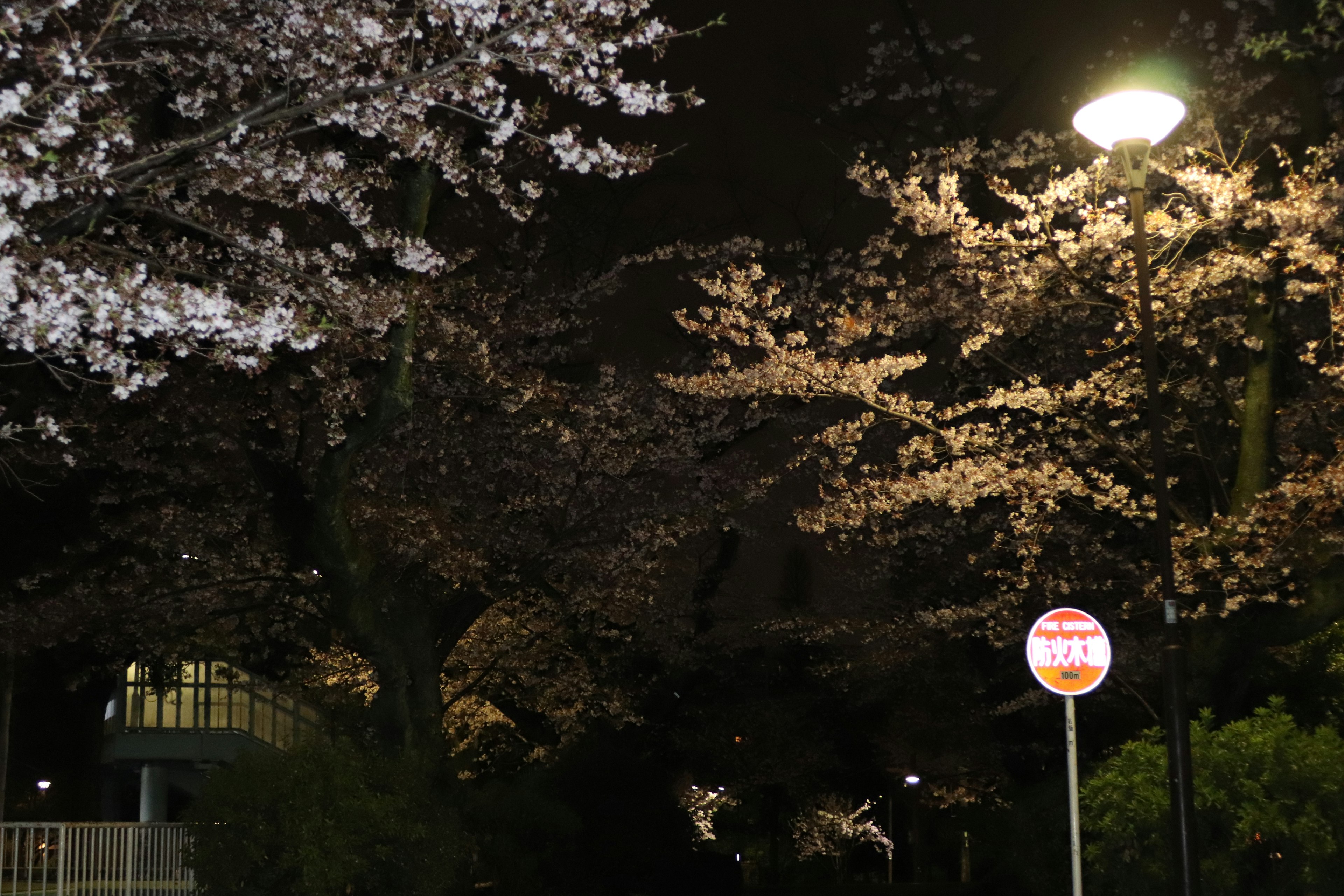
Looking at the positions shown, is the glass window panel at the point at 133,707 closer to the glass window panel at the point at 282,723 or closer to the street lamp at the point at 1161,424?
the glass window panel at the point at 282,723

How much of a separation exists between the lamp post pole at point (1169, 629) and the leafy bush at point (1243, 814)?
4.06 ft

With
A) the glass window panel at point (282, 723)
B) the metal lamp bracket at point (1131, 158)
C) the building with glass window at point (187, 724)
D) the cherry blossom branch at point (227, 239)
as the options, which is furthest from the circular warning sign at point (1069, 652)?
the glass window panel at point (282, 723)

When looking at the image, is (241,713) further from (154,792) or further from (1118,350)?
(1118,350)

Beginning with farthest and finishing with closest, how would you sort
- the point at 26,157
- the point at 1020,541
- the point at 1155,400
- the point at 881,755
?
the point at 881,755 → the point at 1020,541 → the point at 1155,400 → the point at 26,157

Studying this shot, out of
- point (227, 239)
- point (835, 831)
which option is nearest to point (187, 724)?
point (835, 831)

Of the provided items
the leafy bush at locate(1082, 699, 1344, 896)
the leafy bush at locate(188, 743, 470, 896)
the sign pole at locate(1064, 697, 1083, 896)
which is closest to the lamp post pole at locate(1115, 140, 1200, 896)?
the sign pole at locate(1064, 697, 1083, 896)

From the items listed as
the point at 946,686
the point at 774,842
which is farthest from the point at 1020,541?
the point at 774,842

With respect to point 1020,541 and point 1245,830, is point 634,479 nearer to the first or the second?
point 1020,541

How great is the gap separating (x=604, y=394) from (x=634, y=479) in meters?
2.04

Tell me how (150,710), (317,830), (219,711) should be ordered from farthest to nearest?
1. (150,710)
2. (219,711)
3. (317,830)

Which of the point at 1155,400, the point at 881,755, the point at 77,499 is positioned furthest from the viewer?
the point at 881,755

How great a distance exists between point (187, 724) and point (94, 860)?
2192 centimetres

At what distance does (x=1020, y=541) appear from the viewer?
15.7 meters

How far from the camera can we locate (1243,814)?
9.87 metres
